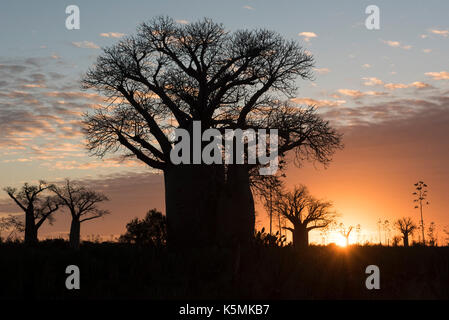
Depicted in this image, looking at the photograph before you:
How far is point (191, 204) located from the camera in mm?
15094

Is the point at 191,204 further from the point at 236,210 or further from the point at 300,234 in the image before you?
the point at 300,234

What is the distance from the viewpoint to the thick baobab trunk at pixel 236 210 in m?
15.0

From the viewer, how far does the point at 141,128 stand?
628 inches

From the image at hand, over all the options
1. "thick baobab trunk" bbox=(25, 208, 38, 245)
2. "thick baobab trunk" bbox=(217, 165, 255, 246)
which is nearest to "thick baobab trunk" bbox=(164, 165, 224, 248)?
"thick baobab trunk" bbox=(217, 165, 255, 246)

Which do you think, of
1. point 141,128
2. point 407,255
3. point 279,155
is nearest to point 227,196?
point 279,155

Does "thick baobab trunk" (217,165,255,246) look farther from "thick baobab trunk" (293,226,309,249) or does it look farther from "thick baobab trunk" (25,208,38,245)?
"thick baobab trunk" (293,226,309,249)

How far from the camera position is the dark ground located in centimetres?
807

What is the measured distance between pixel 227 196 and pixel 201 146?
1521mm

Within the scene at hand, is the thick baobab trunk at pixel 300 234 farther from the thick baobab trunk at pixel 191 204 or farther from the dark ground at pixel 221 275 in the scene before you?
the dark ground at pixel 221 275

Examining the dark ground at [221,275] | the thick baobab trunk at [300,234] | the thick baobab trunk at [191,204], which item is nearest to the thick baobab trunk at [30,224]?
the thick baobab trunk at [300,234]

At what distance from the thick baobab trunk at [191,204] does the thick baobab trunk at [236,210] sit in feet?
0.82

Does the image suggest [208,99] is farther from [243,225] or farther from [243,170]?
[243,225]

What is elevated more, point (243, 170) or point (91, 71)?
point (91, 71)

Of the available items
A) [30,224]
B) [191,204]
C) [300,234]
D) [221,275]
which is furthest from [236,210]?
[300,234]
